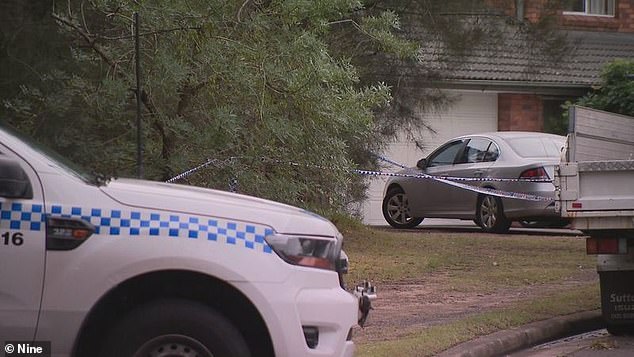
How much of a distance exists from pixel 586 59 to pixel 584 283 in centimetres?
1199

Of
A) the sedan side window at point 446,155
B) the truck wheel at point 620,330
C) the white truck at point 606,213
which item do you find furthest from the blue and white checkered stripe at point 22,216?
the sedan side window at point 446,155

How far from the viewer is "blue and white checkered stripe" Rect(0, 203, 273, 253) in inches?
201

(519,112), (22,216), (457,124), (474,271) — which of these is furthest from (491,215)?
(22,216)

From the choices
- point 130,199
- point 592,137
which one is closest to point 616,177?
point 592,137

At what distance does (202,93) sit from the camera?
387 inches

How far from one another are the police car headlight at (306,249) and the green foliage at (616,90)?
13.9 metres

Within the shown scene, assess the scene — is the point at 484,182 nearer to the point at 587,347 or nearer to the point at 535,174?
the point at 535,174

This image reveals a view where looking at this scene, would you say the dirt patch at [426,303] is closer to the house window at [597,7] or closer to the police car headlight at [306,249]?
the police car headlight at [306,249]

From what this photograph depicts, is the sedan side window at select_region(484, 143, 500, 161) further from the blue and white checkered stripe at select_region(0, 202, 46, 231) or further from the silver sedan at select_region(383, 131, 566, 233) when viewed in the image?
the blue and white checkered stripe at select_region(0, 202, 46, 231)

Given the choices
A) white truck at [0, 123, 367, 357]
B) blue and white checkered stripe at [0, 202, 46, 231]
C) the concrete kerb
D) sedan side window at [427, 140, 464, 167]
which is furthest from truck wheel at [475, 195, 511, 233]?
blue and white checkered stripe at [0, 202, 46, 231]

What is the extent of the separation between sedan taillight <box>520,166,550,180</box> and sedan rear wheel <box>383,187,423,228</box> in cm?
263

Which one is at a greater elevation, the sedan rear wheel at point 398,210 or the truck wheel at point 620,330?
the sedan rear wheel at point 398,210

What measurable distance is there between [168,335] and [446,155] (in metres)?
12.1

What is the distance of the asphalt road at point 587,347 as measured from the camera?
27.9 feet
